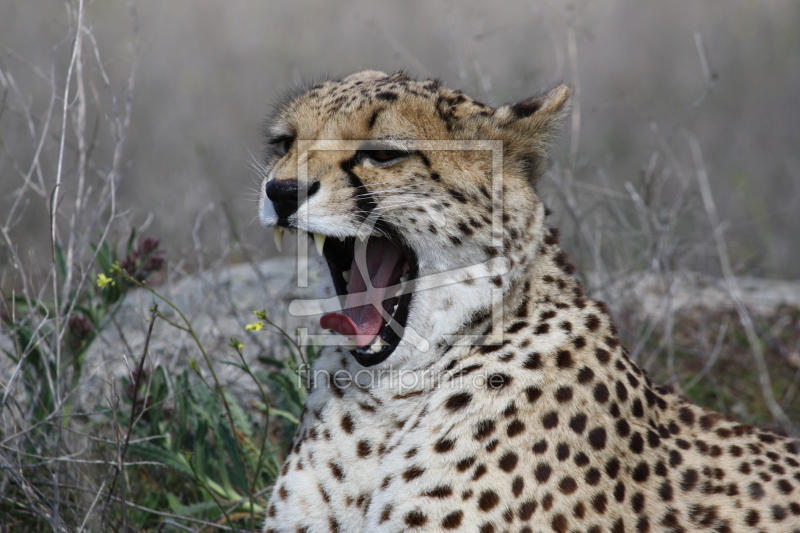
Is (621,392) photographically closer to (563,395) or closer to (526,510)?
(563,395)

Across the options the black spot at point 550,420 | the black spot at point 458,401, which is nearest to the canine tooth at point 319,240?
the black spot at point 458,401

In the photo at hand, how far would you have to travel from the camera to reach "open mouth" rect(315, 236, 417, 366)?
2234 millimetres

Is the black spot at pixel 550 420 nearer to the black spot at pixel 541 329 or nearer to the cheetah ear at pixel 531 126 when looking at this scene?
the black spot at pixel 541 329

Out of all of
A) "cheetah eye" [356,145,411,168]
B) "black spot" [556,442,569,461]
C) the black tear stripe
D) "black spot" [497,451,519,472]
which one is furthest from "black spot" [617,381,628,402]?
the black tear stripe

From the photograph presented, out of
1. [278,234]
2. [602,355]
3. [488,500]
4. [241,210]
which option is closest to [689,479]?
[602,355]

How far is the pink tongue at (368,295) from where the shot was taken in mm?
2234

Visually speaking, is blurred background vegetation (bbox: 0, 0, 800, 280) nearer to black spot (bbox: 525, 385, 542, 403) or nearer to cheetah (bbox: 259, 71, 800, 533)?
Result: cheetah (bbox: 259, 71, 800, 533)

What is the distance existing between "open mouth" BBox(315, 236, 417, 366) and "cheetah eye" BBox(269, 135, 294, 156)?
32 centimetres

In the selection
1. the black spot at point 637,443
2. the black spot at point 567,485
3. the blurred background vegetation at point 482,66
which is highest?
the blurred background vegetation at point 482,66

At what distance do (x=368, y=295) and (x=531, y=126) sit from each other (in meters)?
0.67

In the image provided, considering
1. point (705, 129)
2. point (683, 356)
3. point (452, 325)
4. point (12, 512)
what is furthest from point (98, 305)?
point (705, 129)

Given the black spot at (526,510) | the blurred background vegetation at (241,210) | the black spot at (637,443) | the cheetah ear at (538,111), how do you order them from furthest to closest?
the blurred background vegetation at (241,210) → the cheetah ear at (538,111) → the black spot at (637,443) → the black spot at (526,510)

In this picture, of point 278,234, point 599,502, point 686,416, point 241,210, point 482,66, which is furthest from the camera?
point 482,66

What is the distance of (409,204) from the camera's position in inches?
85.8
